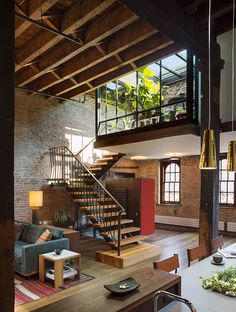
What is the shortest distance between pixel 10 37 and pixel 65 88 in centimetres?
612

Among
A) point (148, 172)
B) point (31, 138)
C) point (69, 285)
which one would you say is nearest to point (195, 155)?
point (148, 172)

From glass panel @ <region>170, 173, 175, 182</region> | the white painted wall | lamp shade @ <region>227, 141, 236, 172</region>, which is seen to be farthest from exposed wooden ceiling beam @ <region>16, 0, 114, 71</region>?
glass panel @ <region>170, 173, 175, 182</region>

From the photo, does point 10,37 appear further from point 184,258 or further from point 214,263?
point 184,258

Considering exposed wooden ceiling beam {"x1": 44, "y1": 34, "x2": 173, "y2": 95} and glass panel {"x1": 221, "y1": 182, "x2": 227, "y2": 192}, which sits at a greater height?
exposed wooden ceiling beam {"x1": 44, "y1": 34, "x2": 173, "y2": 95}

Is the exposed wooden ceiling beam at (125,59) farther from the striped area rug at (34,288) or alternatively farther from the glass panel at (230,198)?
the glass panel at (230,198)

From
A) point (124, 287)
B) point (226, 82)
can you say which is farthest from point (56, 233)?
point (226, 82)

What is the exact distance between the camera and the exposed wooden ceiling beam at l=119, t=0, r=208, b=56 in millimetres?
3479

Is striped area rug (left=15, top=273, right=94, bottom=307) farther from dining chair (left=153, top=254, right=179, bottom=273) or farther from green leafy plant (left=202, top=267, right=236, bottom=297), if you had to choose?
green leafy plant (left=202, top=267, right=236, bottom=297)

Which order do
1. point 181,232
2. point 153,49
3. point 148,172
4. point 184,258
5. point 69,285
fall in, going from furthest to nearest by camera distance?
point 148,172 < point 181,232 < point 184,258 < point 153,49 < point 69,285

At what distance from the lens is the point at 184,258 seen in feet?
20.8

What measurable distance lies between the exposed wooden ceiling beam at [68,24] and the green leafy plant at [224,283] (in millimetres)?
4056

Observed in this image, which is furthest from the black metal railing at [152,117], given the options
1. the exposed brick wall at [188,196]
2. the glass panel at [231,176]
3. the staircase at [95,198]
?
the glass panel at [231,176]

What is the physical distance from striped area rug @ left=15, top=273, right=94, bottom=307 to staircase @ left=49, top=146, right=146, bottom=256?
1331 mm

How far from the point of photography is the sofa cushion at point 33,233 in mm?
5941
